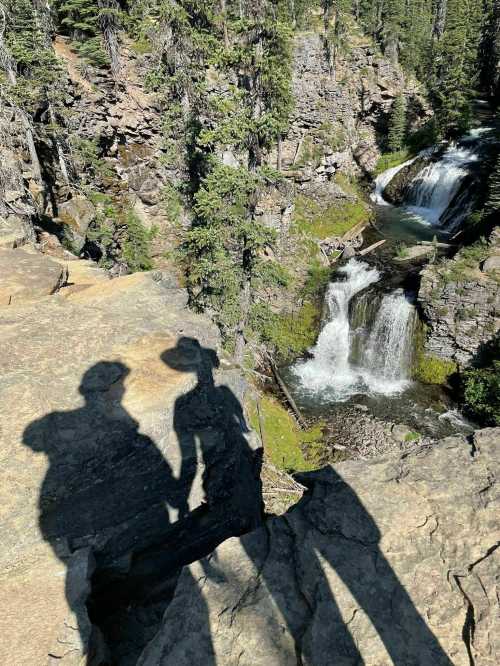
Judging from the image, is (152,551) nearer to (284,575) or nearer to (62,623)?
(62,623)

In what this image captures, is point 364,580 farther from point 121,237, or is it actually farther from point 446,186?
point 446,186

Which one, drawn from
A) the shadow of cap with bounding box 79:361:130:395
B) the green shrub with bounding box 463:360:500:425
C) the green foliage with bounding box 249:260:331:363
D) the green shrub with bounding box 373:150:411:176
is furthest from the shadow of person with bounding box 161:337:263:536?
the green shrub with bounding box 373:150:411:176

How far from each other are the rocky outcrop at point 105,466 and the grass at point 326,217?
1070 inches

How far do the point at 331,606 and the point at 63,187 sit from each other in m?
29.1

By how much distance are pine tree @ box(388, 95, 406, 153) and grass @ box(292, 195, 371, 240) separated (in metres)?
13.9

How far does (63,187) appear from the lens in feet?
86.7

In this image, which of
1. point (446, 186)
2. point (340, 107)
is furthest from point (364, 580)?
point (340, 107)

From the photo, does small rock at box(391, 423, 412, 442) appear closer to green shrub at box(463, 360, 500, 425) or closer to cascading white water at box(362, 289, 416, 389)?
green shrub at box(463, 360, 500, 425)

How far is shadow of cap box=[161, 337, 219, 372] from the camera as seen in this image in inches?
299

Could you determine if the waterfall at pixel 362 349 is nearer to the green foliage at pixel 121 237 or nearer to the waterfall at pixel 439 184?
the green foliage at pixel 121 237

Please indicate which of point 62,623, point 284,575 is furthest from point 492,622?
point 62,623

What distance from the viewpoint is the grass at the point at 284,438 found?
56.1 feet

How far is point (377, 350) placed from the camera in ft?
78.0

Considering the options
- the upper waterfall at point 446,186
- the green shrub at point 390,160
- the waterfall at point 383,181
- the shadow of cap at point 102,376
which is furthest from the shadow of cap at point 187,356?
the green shrub at point 390,160
